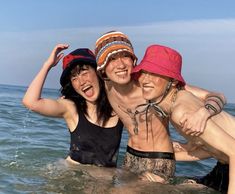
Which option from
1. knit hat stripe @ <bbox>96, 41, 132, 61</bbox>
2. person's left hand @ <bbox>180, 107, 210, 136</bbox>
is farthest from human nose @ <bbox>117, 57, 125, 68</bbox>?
person's left hand @ <bbox>180, 107, 210, 136</bbox>

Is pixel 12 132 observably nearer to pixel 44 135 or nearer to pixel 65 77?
pixel 44 135

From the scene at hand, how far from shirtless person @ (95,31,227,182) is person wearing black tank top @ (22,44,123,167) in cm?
21

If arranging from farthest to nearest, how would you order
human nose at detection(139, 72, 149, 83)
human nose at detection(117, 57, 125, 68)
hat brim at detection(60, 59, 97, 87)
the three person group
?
hat brim at detection(60, 59, 97, 87) → human nose at detection(117, 57, 125, 68) → human nose at detection(139, 72, 149, 83) → the three person group

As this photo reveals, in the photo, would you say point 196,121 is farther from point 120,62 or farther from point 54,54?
point 54,54

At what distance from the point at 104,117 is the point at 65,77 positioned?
0.62 metres

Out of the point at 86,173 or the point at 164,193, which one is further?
the point at 86,173

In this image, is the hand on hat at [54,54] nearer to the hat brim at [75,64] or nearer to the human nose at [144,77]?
the hat brim at [75,64]

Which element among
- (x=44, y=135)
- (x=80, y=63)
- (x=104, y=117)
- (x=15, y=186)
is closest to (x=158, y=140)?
(x=104, y=117)

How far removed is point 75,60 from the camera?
4805 mm

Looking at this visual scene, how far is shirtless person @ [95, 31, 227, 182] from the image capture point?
14.5 feet

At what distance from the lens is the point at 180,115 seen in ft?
12.3

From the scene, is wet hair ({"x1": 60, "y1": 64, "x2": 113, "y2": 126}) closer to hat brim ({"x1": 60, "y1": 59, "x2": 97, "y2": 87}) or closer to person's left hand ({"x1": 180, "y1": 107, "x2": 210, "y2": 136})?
hat brim ({"x1": 60, "y1": 59, "x2": 97, "y2": 87})

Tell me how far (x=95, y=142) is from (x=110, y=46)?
1.19 m

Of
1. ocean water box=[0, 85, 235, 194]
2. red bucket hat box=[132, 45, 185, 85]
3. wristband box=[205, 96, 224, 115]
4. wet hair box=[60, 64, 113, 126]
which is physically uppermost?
red bucket hat box=[132, 45, 185, 85]
